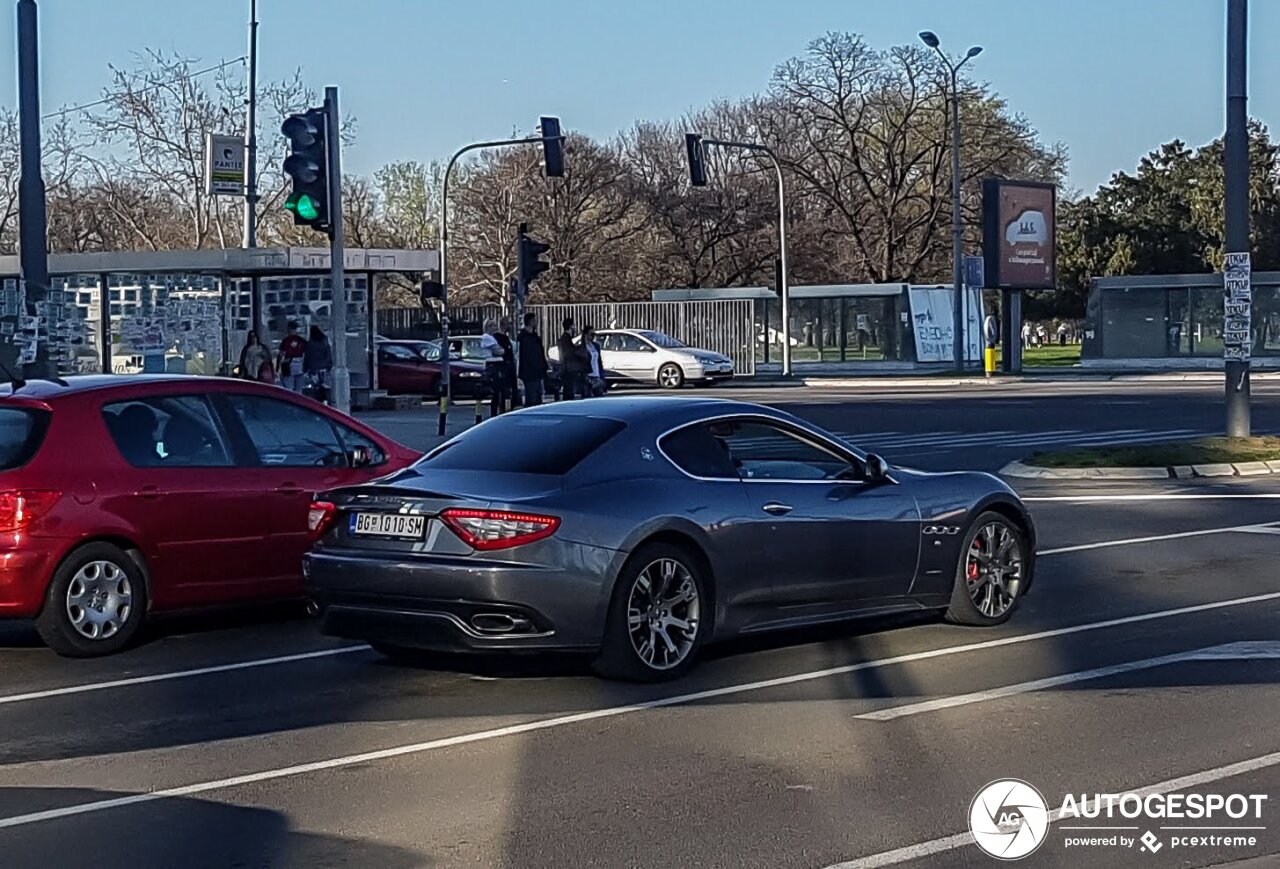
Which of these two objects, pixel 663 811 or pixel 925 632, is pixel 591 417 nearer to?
pixel 925 632

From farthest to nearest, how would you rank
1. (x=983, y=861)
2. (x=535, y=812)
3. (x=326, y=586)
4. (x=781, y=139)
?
(x=781, y=139), (x=326, y=586), (x=535, y=812), (x=983, y=861)

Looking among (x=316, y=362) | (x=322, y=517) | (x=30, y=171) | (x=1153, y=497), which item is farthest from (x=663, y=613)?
(x=316, y=362)

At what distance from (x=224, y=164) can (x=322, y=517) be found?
2846cm

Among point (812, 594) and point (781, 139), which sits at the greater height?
point (781, 139)

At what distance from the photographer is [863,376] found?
56.6 meters

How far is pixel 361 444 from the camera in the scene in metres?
11.6

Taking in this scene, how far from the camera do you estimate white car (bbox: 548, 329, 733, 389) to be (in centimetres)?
4944

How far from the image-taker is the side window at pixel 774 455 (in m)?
9.79

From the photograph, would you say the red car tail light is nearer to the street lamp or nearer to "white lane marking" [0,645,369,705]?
"white lane marking" [0,645,369,705]

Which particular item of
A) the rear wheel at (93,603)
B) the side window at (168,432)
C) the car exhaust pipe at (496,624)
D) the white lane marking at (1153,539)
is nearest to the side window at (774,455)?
the car exhaust pipe at (496,624)

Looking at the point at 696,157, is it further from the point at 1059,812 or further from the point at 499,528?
the point at 1059,812

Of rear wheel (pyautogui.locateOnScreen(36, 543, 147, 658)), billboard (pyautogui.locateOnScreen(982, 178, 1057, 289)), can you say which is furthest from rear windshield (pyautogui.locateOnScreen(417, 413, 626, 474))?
billboard (pyautogui.locateOnScreen(982, 178, 1057, 289))

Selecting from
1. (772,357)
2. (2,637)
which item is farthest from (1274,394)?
(2,637)

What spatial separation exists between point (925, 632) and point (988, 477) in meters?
1.01
